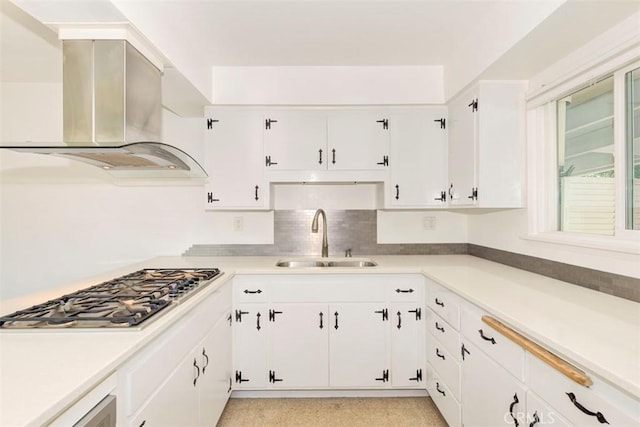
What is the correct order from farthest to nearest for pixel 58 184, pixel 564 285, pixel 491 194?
pixel 58 184 < pixel 491 194 < pixel 564 285

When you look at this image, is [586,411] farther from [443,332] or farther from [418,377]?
[418,377]

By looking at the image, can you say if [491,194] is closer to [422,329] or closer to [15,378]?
[422,329]

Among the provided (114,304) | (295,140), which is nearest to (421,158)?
(295,140)

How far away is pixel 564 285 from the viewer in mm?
1682

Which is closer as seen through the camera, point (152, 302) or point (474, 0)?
point (152, 302)

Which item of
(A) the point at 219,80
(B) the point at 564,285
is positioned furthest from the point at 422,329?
(A) the point at 219,80

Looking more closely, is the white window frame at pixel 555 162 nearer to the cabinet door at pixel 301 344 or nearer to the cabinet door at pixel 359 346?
the cabinet door at pixel 359 346

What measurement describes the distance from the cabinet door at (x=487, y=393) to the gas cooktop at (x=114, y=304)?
1375 millimetres

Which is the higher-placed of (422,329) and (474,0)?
(474,0)

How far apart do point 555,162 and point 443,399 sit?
1.57 meters

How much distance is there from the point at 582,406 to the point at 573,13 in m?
1.46

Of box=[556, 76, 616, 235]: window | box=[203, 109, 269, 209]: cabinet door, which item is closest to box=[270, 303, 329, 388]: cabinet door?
box=[203, 109, 269, 209]: cabinet door

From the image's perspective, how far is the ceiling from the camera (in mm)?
1385

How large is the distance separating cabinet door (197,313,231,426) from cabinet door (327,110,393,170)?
143cm
